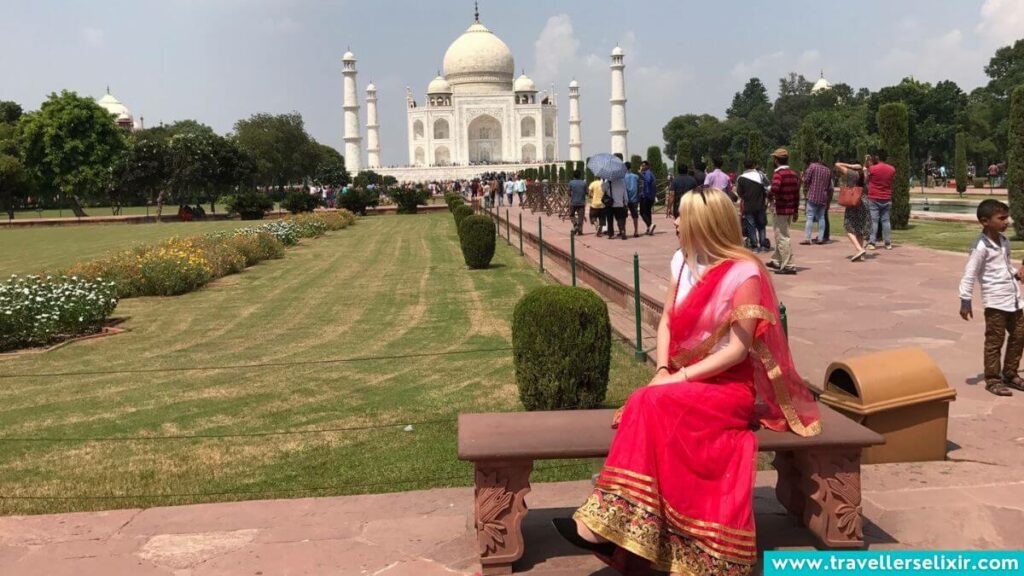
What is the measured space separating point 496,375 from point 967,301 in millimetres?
2991

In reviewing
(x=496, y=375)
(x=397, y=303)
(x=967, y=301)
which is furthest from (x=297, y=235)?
(x=967, y=301)

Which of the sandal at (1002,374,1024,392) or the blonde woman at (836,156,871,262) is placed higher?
the blonde woman at (836,156,871,262)

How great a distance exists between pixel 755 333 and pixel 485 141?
241 feet

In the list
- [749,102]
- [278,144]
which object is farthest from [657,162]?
[749,102]

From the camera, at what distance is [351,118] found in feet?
220

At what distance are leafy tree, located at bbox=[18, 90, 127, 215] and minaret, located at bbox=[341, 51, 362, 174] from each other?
2659 centimetres

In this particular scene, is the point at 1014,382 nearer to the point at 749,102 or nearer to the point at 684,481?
the point at 684,481

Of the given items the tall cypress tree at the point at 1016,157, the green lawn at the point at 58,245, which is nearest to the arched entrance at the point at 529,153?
the green lawn at the point at 58,245

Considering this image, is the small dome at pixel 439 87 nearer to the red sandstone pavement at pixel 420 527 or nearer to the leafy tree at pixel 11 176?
the leafy tree at pixel 11 176

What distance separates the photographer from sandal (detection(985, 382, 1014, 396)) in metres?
4.75

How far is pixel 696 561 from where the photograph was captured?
2637 millimetres

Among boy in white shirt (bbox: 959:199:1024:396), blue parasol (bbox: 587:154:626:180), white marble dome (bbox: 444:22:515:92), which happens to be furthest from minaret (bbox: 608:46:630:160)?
boy in white shirt (bbox: 959:199:1024:396)

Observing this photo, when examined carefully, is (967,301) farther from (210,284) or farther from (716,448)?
(210,284)

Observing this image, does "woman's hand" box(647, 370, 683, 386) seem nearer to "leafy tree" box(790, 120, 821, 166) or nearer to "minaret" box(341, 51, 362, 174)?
"leafy tree" box(790, 120, 821, 166)
